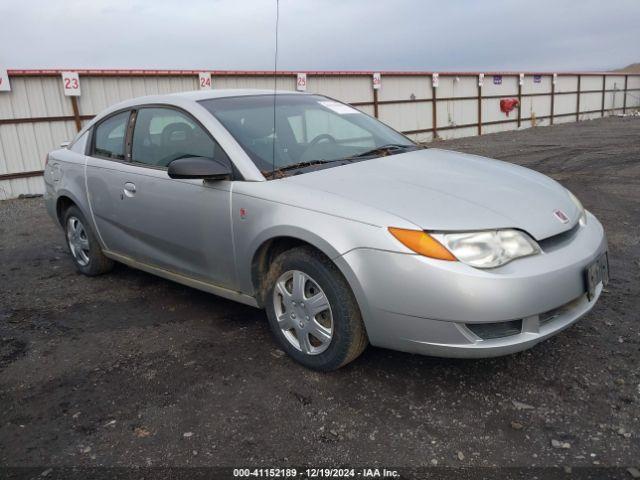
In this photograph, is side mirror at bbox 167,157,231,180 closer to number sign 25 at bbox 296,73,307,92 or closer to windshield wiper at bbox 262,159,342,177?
windshield wiper at bbox 262,159,342,177

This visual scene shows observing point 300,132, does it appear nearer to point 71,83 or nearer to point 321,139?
point 321,139

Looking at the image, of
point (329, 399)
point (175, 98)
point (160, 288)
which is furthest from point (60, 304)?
point (329, 399)

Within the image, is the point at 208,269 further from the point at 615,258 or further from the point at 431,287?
the point at 615,258

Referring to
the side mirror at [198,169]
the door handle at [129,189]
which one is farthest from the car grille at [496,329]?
the door handle at [129,189]

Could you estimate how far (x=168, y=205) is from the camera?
3.55m

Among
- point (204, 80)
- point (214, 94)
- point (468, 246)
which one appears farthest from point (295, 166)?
point (204, 80)

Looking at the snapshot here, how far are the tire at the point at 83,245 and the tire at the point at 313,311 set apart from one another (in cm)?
222

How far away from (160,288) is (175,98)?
5.47 ft

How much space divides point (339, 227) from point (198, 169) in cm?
96

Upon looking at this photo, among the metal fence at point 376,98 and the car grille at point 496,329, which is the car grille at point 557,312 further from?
the metal fence at point 376,98

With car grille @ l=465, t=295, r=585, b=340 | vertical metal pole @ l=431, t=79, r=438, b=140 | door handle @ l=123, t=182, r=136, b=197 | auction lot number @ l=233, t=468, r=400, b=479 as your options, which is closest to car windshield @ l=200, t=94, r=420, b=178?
door handle @ l=123, t=182, r=136, b=197

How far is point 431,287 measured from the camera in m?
2.40

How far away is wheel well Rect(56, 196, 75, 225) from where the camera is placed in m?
4.86

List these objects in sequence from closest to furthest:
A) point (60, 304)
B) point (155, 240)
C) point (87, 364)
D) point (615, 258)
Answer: point (87, 364)
point (155, 240)
point (60, 304)
point (615, 258)
